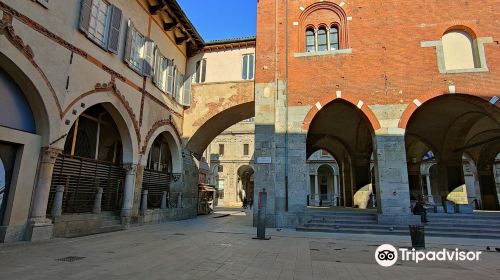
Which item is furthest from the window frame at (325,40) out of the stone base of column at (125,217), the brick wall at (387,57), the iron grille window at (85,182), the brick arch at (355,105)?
the stone base of column at (125,217)

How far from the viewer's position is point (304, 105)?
13180mm

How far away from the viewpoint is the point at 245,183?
41469 millimetres

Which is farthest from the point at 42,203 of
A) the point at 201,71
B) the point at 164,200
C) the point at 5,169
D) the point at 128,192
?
the point at 201,71


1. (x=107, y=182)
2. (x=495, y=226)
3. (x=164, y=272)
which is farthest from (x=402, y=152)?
(x=107, y=182)

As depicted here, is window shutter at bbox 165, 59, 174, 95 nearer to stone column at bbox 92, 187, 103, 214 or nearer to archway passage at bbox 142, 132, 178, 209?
archway passage at bbox 142, 132, 178, 209

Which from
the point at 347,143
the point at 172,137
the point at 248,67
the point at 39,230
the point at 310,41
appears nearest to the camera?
the point at 39,230

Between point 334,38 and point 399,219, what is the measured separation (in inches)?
343

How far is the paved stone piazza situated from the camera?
16.3ft

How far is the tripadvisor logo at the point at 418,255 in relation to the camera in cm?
650

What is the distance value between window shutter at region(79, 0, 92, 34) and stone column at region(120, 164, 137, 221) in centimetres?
547

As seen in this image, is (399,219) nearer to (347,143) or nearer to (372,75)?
(372,75)

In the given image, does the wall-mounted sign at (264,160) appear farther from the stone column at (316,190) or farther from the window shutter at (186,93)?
the stone column at (316,190)

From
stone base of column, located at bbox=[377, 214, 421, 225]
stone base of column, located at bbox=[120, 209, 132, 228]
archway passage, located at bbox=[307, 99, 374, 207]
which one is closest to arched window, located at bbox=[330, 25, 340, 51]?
archway passage, located at bbox=[307, 99, 374, 207]

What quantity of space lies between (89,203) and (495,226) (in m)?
15.3
